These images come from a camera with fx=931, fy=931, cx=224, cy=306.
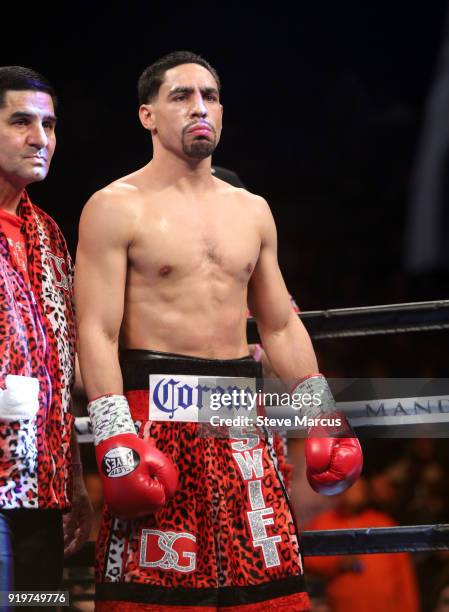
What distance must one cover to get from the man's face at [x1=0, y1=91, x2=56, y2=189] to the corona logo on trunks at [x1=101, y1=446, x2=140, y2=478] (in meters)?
0.58

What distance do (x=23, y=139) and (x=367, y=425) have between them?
1007 millimetres

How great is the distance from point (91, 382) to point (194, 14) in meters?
4.29

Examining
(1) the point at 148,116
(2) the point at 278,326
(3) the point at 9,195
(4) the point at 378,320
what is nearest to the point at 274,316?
(2) the point at 278,326

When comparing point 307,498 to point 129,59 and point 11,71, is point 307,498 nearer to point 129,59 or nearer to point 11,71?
point 11,71

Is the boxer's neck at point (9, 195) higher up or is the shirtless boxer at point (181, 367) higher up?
the boxer's neck at point (9, 195)

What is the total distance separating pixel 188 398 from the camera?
1.87 metres

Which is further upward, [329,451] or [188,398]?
[188,398]

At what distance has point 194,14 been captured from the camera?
5.65 meters

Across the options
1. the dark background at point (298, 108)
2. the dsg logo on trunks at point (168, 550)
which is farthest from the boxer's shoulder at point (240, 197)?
the dark background at point (298, 108)

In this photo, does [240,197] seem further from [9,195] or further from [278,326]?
[9,195]

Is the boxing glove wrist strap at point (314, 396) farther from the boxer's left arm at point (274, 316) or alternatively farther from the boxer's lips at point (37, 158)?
the boxer's lips at point (37, 158)

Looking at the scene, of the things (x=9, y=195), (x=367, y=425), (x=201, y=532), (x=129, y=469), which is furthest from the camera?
(x=367, y=425)

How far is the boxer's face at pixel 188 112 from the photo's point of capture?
6.33 ft

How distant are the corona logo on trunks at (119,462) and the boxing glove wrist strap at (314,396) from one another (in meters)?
0.44
